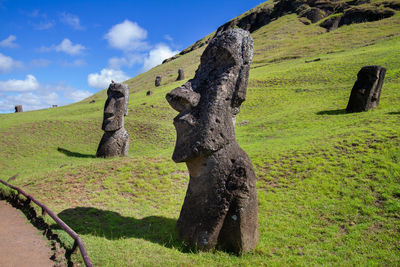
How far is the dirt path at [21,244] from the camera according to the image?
16.9 ft

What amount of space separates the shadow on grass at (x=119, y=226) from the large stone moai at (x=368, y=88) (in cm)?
1571

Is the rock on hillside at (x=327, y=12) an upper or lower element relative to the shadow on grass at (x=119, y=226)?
upper

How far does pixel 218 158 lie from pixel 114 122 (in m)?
11.1

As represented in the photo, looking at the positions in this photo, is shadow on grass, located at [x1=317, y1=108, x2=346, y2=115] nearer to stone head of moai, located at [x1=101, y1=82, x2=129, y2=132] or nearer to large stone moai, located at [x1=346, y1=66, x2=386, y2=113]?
large stone moai, located at [x1=346, y1=66, x2=386, y2=113]

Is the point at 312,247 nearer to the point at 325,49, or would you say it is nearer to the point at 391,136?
the point at 391,136

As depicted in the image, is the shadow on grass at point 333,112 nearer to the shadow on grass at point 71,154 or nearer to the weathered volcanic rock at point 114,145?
the weathered volcanic rock at point 114,145

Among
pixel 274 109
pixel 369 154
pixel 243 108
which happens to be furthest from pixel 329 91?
pixel 369 154

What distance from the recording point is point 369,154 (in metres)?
10.0

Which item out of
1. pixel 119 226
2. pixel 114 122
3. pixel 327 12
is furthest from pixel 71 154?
pixel 327 12

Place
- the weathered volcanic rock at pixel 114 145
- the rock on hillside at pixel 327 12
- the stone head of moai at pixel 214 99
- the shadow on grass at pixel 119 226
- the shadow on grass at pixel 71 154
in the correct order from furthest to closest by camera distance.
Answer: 1. the rock on hillside at pixel 327 12
2. the shadow on grass at pixel 71 154
3. the weathered volcanic rock at pixel 114 145
4. the shadow on grass at pixel 119 226
5. the stone head of moai at pixel 214 99

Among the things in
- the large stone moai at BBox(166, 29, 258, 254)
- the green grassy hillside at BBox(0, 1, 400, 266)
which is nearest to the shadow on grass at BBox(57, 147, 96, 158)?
the green grassy hillside at BBox(0, 1, 400, 266)

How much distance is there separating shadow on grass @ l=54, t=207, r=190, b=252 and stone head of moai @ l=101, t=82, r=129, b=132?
7.78 m

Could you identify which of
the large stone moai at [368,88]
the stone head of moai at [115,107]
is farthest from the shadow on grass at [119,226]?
the large stone moai at [368,88]

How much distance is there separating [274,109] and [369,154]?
570 inches
